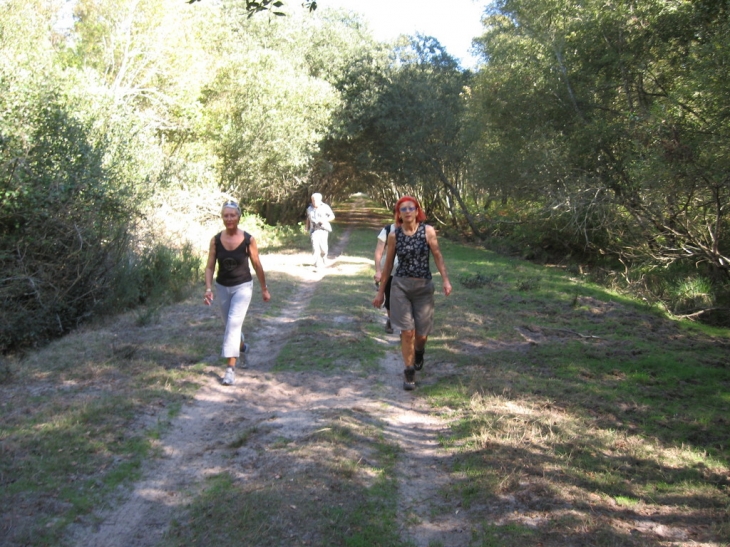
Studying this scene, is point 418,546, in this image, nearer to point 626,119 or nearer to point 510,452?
point 510,452

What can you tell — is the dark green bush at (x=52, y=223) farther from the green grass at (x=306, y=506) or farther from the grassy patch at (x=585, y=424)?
the green grass at (x=306, y=506)

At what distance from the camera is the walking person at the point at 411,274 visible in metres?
6.63

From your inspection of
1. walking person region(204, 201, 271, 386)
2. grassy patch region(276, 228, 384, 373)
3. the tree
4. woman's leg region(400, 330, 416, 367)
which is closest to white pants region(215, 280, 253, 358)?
walking person region(204, 201, 271, 386)

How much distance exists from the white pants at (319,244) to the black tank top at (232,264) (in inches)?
333

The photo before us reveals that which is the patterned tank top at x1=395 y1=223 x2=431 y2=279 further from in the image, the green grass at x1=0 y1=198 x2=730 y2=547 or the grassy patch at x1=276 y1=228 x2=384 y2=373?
the grassy patch at x1=276 y1=228 x2=384 y2=373

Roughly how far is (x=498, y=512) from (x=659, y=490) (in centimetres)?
122

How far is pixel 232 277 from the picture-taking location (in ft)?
23.4

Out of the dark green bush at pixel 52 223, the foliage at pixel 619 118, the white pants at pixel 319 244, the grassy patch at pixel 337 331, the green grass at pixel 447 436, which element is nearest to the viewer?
the green grass at pixel 447 436

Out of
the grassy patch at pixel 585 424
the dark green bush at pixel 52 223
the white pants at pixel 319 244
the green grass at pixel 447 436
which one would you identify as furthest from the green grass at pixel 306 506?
the white pants at pixel 319 244

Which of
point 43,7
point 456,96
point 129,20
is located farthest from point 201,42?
point 456,96

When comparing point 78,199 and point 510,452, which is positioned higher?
point 78,199

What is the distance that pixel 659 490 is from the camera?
4551mm

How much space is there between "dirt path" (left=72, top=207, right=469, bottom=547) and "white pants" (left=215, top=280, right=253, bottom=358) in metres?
0.41

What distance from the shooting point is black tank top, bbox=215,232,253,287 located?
23.3 feet
